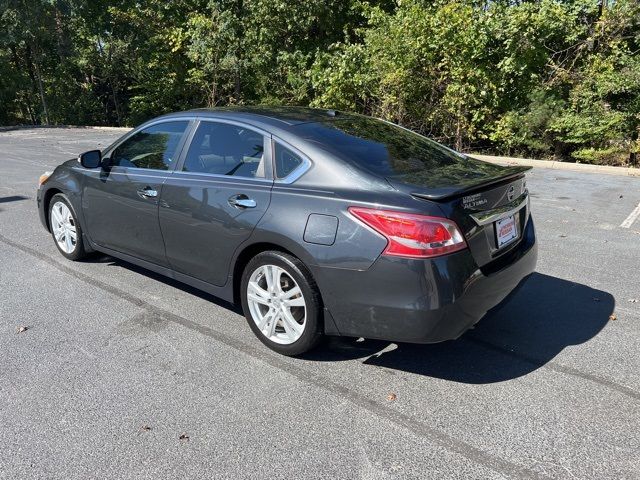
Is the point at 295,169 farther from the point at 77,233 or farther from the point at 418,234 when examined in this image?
the point at 77,233

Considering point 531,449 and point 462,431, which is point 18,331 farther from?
point 531,449

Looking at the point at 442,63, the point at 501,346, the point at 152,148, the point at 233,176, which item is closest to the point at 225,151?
the point at 233,176

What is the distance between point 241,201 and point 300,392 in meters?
1.28

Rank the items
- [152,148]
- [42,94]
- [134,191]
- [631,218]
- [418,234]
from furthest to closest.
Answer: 1. [42,94]
2. [631,218]
3. [152,148]
4. [134,191]
5. [418,234]

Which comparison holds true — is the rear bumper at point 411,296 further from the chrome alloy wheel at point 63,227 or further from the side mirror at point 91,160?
the chrome alloy wheel at point 63,227

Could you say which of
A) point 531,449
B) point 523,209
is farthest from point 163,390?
point 523,209

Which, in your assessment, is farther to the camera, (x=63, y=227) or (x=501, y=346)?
(x=63, y=227)

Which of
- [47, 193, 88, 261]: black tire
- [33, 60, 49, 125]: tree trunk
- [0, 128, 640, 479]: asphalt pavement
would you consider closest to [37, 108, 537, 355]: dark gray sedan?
[0, 128, 640, 479]: asphalt pavement

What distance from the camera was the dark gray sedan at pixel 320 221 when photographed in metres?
2.93

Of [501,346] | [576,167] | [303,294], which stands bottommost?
[576,167]

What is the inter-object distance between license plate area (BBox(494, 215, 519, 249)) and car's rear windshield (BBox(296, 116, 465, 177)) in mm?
573

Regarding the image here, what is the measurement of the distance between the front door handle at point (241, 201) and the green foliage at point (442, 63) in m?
10.6

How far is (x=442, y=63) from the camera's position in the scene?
13133 millimetres

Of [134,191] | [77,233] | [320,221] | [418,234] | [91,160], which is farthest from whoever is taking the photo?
[77,233]
